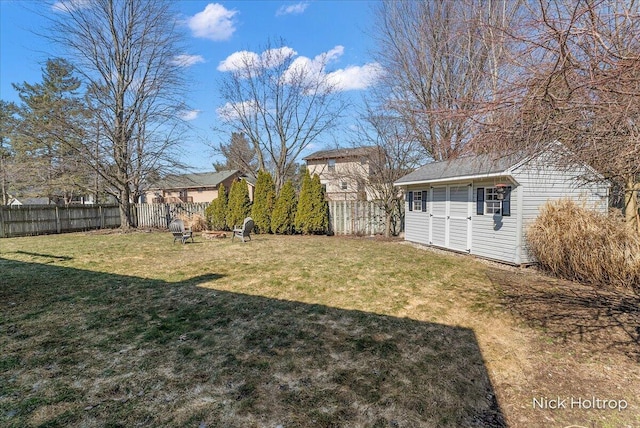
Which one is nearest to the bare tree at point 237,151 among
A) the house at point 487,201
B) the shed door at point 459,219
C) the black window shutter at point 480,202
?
the house at point 487,201

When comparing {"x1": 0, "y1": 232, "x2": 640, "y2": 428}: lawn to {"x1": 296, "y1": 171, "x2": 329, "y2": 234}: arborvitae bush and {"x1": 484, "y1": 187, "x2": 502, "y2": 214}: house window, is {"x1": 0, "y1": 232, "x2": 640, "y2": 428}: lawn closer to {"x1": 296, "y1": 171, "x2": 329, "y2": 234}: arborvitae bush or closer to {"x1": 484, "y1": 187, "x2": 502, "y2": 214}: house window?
{"x1": 484, "y1": 187, "x2": 502, "y2": 214}: house window

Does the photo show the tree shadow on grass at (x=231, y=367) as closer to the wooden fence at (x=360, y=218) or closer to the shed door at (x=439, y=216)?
the shed door at (x=439, y=216)

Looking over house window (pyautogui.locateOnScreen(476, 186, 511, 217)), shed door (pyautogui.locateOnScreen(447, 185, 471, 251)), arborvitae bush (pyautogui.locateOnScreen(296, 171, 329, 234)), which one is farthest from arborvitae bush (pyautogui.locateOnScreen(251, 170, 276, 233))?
house window (pyautogui.locateOnScreen(476, 186, 511, 217))

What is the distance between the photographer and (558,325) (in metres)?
3.75

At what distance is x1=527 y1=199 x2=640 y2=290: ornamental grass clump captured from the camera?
16.7 ft

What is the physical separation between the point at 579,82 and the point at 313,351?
312cm

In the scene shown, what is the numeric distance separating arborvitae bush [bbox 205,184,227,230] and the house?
28.7 ft

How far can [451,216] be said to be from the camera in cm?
898

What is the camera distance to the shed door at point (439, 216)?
364 inches

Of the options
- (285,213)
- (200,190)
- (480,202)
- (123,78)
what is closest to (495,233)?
(480,202)

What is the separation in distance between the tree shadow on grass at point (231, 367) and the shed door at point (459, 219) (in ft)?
17.8

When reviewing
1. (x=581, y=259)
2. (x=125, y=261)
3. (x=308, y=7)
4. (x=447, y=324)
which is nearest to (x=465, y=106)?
(x=447, y=324)

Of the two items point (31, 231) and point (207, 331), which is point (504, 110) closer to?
point (207, 331)

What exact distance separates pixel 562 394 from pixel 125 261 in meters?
8.23
